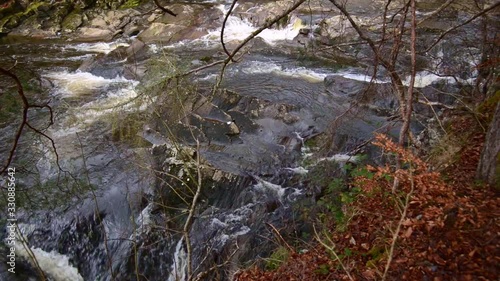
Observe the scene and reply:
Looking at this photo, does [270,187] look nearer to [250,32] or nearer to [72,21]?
[250,32]

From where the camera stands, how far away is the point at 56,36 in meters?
13.8

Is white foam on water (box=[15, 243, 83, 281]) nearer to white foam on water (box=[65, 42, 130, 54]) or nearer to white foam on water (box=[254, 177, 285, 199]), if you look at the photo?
white foam on water (box=[254, 177, 285, 199])

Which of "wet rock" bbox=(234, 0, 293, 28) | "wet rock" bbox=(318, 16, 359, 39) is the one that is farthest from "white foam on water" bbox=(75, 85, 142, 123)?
"wet rock" bbox=(318, 16, 359, 39)

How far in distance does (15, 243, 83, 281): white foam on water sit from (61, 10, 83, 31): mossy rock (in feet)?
36.1

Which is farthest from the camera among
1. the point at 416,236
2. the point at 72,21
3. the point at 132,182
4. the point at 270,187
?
the point at 72,21

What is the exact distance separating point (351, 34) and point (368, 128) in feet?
15.8

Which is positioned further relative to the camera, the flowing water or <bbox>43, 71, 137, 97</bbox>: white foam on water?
<bbox>43, 71, 137, 97</bbox>: white foam on water

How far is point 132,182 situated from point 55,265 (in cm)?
166

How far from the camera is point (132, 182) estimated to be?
6.30 metres

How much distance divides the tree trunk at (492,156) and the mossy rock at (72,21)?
14.6 meters

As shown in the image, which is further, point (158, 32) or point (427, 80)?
point (158, 32)

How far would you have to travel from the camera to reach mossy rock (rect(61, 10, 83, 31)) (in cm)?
1420

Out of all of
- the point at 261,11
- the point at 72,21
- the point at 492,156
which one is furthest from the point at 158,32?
the point at 492,156

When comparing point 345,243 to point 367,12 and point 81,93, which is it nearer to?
point 81,93
